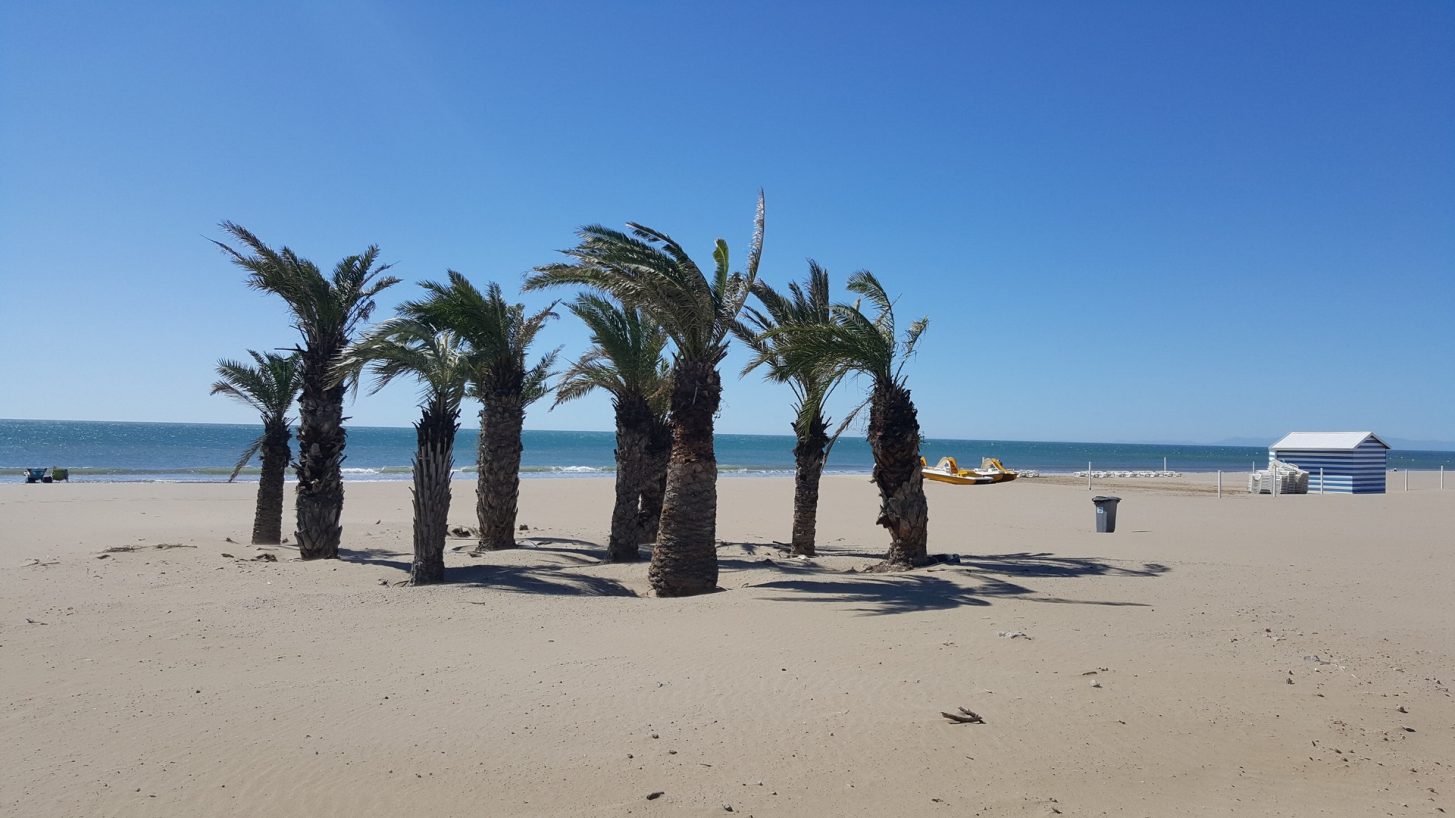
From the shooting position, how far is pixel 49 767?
4.70 m

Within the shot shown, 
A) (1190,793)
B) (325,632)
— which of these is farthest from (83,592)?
(1190,793)

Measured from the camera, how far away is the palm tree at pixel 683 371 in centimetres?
1053

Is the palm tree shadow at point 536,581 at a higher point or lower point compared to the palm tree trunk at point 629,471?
lower

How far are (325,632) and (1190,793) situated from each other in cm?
742

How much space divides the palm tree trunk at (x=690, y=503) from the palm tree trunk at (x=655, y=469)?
420 cm

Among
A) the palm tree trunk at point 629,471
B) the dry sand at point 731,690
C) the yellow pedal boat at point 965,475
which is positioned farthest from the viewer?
the yellow pedal boat at point 965,475

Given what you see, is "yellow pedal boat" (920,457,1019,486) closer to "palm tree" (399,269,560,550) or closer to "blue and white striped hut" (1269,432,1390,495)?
"blue and white striped hut" (1269,432,1390,495)

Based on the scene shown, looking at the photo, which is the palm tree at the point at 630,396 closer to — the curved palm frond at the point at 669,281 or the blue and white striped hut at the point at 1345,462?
the curved palm frond at the point at 669,281

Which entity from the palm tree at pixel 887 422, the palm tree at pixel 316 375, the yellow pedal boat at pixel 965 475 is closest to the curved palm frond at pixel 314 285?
the palm tree at pixel 316 375

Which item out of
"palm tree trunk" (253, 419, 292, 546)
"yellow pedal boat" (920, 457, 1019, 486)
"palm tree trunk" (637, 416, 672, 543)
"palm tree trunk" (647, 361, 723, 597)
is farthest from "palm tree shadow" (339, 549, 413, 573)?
"yellow pedal boat" (920, 457, 1019, 486)

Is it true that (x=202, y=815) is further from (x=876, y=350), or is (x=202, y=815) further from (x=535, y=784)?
(x=876, y=350)

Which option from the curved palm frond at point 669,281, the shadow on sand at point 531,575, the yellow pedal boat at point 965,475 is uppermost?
the curved palm frond at point 669,281

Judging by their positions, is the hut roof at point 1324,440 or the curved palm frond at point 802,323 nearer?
the curved palm frond at point 802,323

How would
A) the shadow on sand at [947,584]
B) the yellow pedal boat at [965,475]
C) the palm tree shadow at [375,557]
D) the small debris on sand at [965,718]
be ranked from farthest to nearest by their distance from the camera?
the yellow pedal boat at [965,475], the palm tree shadow at [375,557], the shadow on sand at [947,584], the small debris on sand at [965,718]
